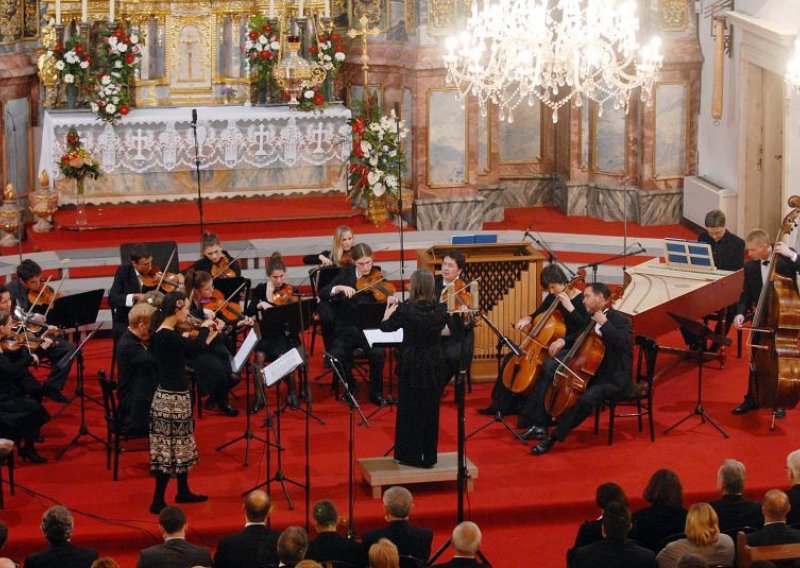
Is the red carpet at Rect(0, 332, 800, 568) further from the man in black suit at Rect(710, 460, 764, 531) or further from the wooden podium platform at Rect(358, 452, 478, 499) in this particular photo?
the man in black suit at Rect(710, 460, 764, 531)

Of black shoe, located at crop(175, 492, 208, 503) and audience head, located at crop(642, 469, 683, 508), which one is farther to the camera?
black shoe, located at crop(175, 492, 208, 503)

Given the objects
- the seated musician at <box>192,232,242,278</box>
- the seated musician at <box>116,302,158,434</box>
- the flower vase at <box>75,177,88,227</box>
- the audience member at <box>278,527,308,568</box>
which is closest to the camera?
the audience member at <box>278,527,308,568</box>

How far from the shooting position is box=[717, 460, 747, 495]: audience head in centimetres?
873

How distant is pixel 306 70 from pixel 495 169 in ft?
10.8

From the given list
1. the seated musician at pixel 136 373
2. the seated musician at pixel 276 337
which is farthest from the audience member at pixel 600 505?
the seated musician at pixel 276 337

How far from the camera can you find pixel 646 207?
60.1 feet

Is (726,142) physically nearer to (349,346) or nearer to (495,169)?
(495,169)

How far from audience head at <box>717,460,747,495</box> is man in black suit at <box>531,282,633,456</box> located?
2.67 m

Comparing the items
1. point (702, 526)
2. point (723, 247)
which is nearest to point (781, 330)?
point (723, 247)

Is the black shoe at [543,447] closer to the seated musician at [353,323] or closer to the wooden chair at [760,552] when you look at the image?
the seated musician at [353,323]

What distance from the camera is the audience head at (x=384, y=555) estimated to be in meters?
7.74

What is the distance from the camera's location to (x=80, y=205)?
17297 millimetres

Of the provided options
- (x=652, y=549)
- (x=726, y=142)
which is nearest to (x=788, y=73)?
(x=726, y=142)

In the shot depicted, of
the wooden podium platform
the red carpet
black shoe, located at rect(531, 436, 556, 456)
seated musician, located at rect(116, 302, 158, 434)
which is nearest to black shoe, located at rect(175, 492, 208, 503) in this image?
the red carpet
